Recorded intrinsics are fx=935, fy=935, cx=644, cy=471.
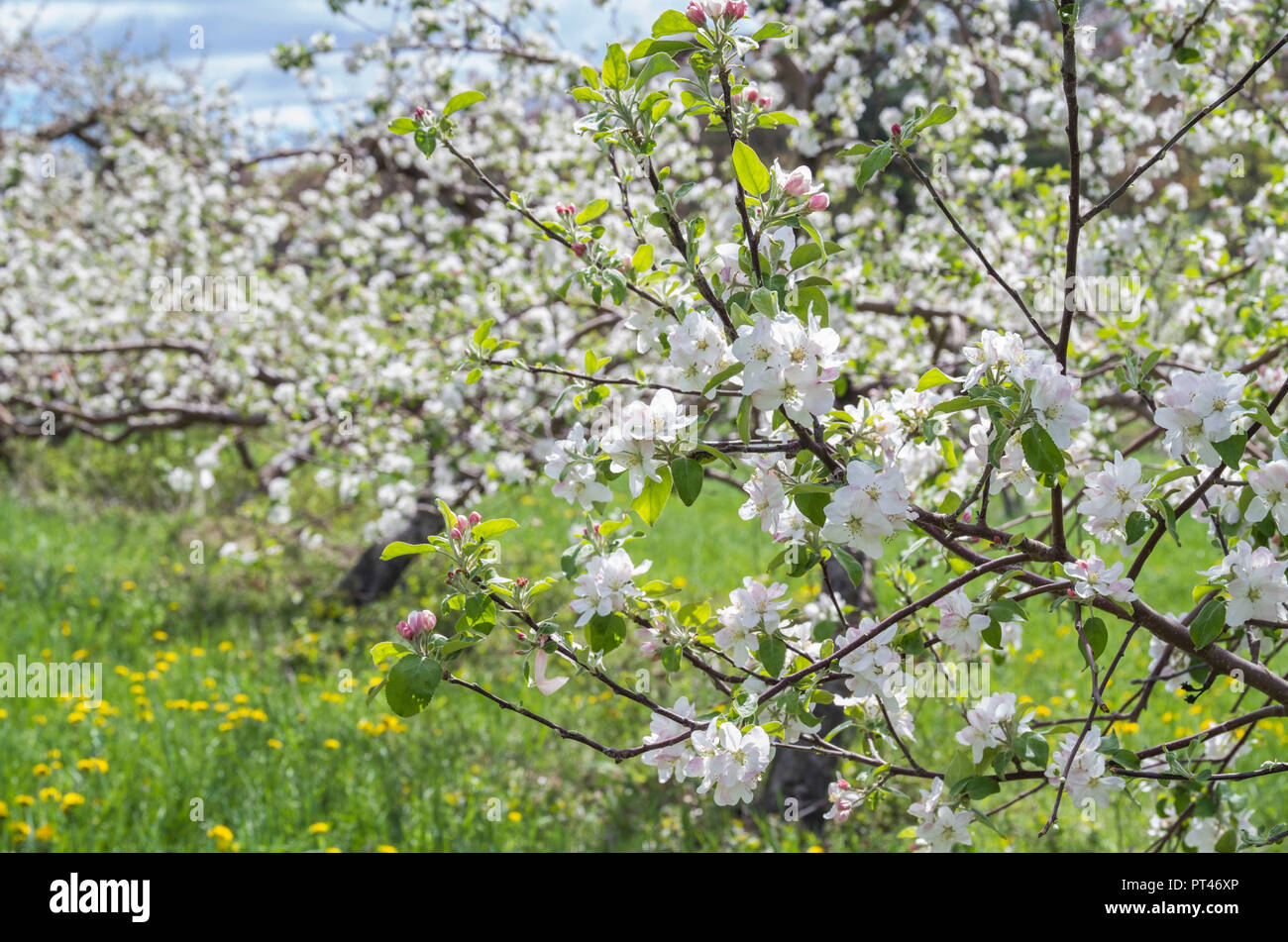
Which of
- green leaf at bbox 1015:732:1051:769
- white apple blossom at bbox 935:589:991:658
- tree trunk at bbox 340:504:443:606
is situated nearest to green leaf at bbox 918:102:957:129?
white apple blossom at bbox 935:589:991:658

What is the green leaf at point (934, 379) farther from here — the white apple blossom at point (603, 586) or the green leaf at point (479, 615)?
the green leaf at point (479, 615)

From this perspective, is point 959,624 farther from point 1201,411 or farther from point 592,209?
point 592,209

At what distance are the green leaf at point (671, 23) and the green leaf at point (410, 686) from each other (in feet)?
2.80

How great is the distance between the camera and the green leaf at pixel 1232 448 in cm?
118

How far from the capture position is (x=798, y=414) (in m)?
1.14

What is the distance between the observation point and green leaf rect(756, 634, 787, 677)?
4.42 ft

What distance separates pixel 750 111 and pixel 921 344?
2.44 metres

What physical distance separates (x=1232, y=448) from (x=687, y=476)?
2.26 feet

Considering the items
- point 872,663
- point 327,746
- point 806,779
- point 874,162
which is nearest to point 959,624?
point 872,663

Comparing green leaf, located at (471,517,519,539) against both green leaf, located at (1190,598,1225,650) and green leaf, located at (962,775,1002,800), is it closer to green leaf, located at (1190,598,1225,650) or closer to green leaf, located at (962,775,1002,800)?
green leaf, located at (962,775,1002,800)

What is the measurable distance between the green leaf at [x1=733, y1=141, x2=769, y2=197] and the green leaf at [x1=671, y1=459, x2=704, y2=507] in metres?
0.36

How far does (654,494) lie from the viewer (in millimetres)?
1214

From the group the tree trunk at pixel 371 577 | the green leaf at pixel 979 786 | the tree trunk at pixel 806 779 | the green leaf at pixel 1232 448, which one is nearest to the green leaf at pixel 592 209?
the green leaf at pixel 1232 448
